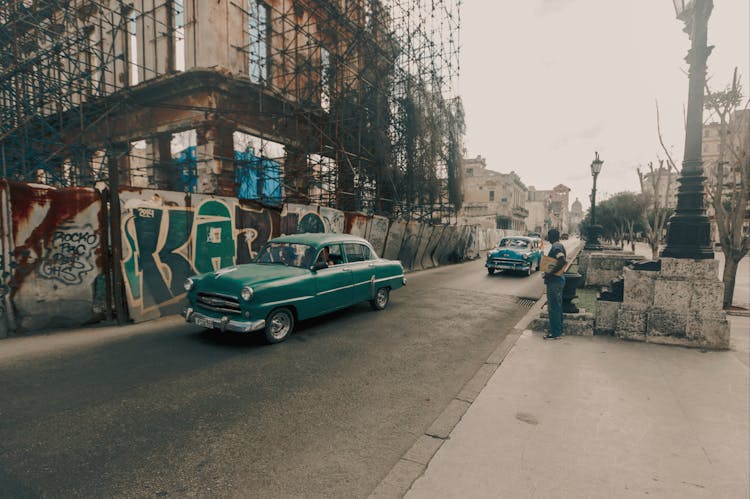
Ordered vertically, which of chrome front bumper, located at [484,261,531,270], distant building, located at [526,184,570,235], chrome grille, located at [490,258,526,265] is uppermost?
distant building, located at [526,184,570,235]

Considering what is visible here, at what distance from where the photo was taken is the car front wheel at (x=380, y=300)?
8.07 meters

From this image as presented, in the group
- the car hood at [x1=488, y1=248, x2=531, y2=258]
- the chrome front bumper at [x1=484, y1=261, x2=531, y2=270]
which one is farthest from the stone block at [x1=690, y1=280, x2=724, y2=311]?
the car hood at [x1=488, y1=248, x2=531, y2=258]

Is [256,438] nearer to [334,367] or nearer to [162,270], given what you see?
[334,367]

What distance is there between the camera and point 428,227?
57.9 feet

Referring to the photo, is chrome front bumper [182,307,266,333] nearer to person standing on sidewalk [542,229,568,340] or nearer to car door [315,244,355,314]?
car door [315,244,355,314]

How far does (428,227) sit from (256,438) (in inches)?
597

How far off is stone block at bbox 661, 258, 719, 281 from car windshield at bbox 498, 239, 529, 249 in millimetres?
9874

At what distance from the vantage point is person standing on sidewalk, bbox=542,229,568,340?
238 inches

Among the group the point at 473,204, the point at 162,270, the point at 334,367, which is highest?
the point at 473,204

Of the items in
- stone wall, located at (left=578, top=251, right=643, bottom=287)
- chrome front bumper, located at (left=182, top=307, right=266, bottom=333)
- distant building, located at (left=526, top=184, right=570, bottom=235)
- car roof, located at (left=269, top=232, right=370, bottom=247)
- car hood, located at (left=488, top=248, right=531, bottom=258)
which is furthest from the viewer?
distant building, located at (left=526, top=184, right=570, bottom=235)

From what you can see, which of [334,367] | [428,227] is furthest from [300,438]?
[428,227]

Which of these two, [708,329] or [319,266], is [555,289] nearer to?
[708,329]

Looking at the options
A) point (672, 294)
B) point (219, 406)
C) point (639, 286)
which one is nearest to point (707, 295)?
point (672, 294)

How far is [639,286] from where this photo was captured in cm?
584
